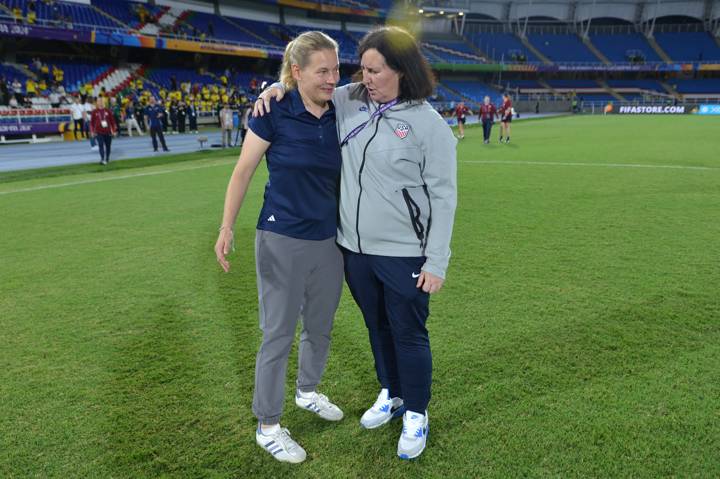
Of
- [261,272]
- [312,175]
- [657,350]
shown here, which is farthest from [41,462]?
[657,350]

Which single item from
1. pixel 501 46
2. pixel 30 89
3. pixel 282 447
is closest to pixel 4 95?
pixel 30 89

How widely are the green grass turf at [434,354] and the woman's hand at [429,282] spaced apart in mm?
878

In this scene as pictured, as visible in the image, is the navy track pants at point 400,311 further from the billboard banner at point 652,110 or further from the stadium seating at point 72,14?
the billboard banner at point 652,110

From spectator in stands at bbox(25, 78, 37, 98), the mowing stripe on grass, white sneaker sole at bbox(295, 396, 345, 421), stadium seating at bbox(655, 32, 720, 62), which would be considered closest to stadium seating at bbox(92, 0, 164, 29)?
spectator in stands at bbox(25, 78, 37, 98)

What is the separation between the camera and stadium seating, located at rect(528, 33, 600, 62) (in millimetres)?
59906

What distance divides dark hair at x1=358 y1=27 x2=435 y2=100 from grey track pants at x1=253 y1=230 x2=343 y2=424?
0.85 meters

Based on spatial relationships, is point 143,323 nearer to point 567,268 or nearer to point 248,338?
point 248,338

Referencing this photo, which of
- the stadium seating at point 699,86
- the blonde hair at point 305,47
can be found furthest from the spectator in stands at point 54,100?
the stadium seating at point 699,86

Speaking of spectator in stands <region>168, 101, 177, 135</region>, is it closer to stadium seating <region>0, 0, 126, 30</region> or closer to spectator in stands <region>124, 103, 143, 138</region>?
spectator in stands <region>124, 103, 143, 138</region>

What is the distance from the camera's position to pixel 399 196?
2.36 meters

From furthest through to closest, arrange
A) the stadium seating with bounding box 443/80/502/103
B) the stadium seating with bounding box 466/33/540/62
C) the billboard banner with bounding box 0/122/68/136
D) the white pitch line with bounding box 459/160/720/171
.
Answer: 1. the stadium seating with bounding box 466/33/540/62
2. the stadium seating with bounding box 443/80/502/103
3. the billboard banner with bounding box 0/122/68/136
4. the white pitch line with bounding box 459/160/720/171

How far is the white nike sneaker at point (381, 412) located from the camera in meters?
2.83

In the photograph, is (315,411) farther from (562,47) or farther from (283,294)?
(562,47)

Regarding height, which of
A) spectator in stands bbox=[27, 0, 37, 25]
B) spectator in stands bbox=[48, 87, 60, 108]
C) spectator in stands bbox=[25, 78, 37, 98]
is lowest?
spectator in stands bbox=[48, 87, 60, 108]
